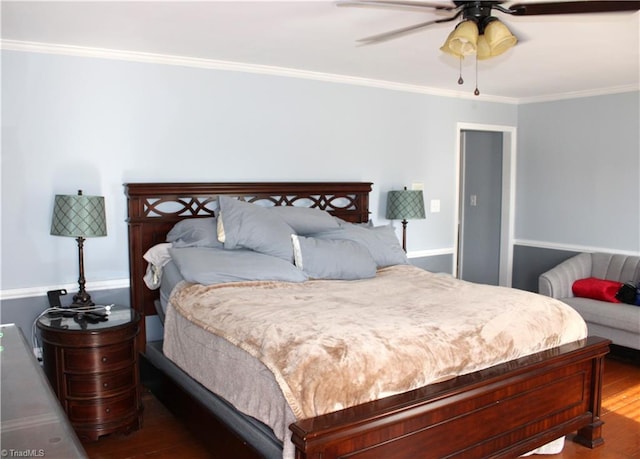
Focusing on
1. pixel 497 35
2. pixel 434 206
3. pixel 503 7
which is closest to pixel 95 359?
pixel 497 35

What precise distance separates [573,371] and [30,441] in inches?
102

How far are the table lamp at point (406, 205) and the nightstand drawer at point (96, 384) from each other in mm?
2563

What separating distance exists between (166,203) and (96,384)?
4.38 ft

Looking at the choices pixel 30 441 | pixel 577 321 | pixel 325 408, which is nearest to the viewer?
pixel 30 441

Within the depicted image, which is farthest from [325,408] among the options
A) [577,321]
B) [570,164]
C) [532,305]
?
[570,164]

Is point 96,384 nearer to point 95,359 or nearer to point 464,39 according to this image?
point 95,359

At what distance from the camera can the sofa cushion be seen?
13.6 ft

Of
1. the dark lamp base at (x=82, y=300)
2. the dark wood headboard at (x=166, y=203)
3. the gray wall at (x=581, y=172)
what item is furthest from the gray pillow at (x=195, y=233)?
the gray wall at (x=581, y=172)

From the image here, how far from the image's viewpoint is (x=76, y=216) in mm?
3219

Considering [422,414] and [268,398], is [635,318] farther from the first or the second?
[268,398]

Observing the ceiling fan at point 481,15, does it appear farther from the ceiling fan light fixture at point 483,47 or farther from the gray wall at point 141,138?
the gray wall at point 141,138

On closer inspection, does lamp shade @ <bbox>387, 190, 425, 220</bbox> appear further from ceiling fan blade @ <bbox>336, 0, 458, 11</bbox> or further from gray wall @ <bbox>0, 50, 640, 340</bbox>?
ceiling fan blade @ <bbox>336, 0, 458, 11</bbox>

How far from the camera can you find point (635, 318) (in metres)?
4.14

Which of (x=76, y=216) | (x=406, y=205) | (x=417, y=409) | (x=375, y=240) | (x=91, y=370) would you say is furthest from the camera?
(x=406, y=205)
